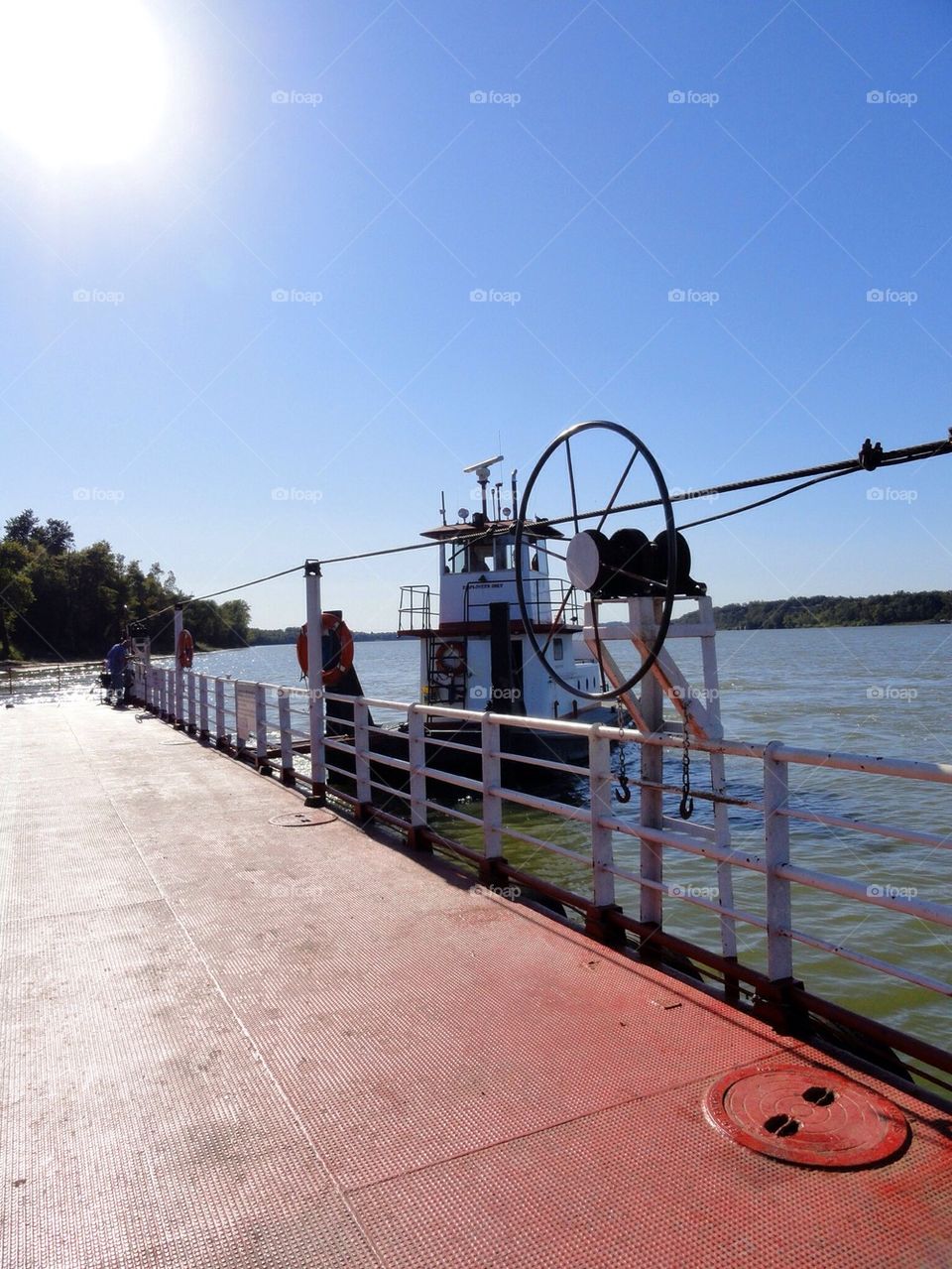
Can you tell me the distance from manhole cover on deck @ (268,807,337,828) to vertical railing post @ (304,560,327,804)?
0.38 m

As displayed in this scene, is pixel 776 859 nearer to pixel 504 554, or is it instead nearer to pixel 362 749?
pixel 362 749

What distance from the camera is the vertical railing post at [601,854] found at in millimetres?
4508

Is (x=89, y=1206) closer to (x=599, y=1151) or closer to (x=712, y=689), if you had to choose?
(x=599, y=1151)

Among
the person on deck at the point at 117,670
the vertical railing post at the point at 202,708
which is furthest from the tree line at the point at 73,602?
the vertical railing post at the point at 202,708

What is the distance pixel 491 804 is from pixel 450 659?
1387 cm

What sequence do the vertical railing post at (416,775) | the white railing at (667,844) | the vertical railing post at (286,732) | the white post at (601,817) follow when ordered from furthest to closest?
the vertical railing post at (286,732)
the vertical railing post at (416,775)
the white post at (601,817)
the white railing at (667,844)

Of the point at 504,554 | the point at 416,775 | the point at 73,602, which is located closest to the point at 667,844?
the point at 416,775

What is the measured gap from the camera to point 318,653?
366 inches

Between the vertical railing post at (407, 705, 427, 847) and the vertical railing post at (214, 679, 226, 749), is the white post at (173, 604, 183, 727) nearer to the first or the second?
the vertical railing post at (214, 679, 226, 749)

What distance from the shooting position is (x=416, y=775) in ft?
21.7

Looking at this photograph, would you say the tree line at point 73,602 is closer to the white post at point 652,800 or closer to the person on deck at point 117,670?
the person on deck at point 117,670

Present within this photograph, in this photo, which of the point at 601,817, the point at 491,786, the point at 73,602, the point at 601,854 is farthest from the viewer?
the point at 73,602

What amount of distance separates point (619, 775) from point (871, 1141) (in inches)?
77.2

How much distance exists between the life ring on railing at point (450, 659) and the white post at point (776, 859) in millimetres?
15780
